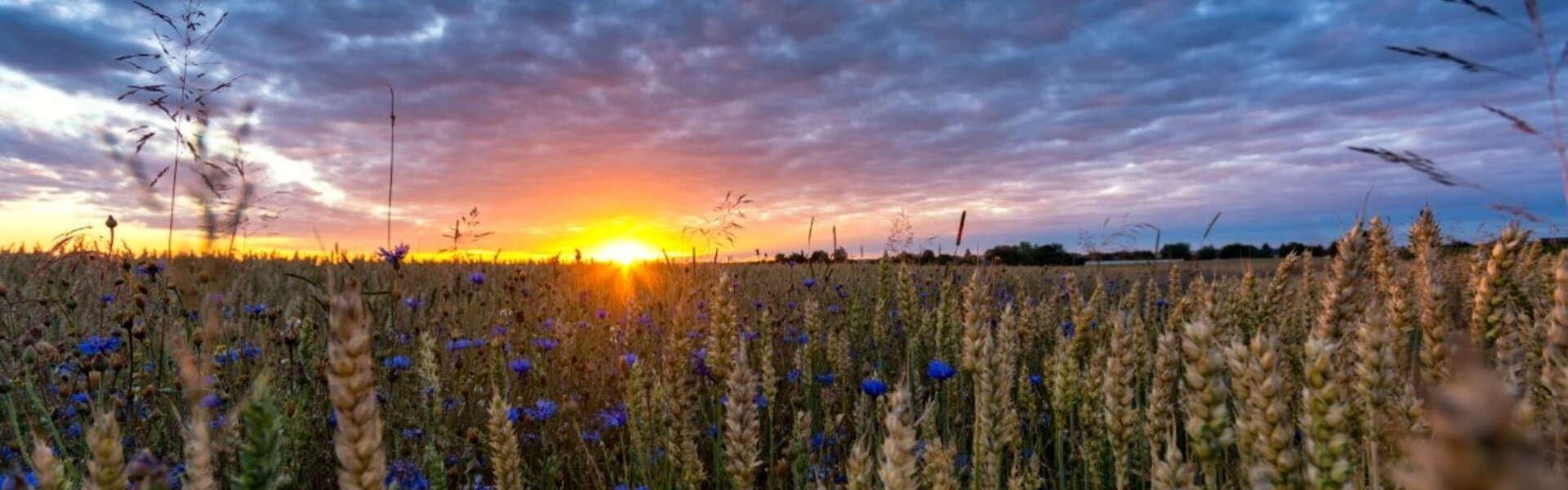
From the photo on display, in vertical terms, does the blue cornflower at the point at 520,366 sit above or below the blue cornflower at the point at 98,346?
below

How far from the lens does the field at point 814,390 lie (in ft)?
3.57

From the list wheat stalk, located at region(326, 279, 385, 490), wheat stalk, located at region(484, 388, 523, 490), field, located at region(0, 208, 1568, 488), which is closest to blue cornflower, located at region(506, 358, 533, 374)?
field, located at region(0, 208, 1568, 488)

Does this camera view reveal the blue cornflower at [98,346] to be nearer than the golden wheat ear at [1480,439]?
No

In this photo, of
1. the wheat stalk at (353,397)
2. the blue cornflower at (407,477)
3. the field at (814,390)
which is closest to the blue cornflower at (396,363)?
the field at (814,390)

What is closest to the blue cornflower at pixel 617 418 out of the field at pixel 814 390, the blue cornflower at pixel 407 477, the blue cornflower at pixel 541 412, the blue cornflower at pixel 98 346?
the field at pixel 814 390

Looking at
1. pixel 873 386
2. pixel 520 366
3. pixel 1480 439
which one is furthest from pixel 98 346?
pixel 1480 439

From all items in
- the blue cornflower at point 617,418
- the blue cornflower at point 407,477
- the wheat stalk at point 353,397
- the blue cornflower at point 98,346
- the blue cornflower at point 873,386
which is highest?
the wheat stalk at point 353,397

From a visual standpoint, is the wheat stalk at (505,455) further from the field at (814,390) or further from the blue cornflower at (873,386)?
the blue cornflower at (873,386)

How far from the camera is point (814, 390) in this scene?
15.9 ft

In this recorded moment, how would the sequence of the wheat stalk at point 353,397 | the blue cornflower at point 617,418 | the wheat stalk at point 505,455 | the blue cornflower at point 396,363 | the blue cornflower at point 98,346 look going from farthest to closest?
the blue cornflower at point 396,363
the blue cornflower at point 98,346
the blue cornflower at point 617,418
the wheat stalk at point 505,455
the wheat stalk at point 353,397

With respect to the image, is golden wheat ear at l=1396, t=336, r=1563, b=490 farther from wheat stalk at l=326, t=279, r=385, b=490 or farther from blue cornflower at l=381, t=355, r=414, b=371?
blue cornflower at l=381, t=355, r=414, b=371

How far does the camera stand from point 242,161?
14.7 feet

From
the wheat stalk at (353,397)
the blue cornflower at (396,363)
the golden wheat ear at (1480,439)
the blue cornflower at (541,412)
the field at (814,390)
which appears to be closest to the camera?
the golden wheat ear at (1480,439)

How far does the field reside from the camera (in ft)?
3.57
